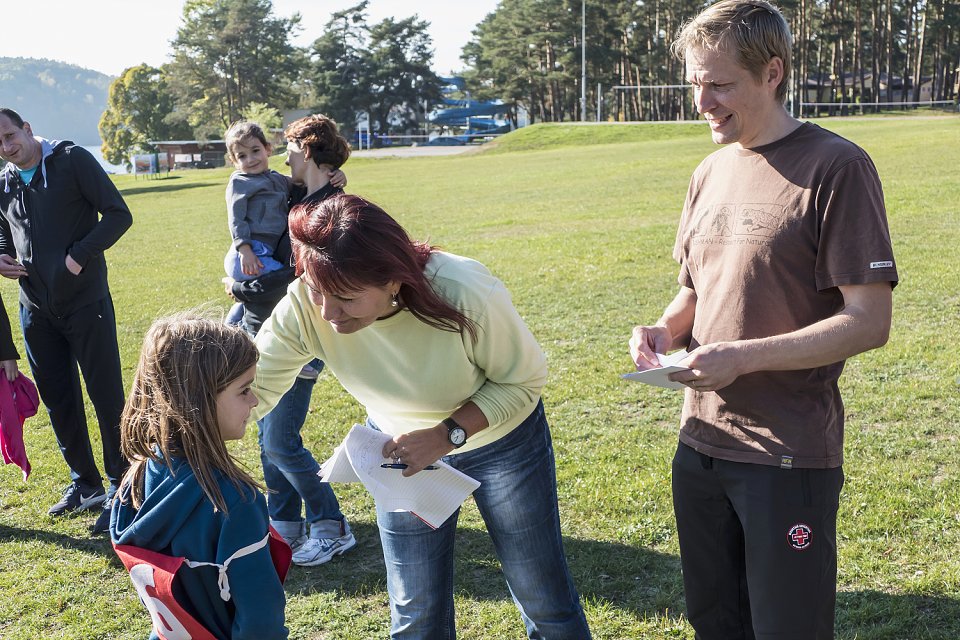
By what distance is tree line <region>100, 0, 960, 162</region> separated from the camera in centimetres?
6247

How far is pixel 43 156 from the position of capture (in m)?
4.64

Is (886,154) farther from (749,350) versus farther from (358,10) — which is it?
(358,10)

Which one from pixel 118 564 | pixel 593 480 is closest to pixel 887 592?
pixel 593 480

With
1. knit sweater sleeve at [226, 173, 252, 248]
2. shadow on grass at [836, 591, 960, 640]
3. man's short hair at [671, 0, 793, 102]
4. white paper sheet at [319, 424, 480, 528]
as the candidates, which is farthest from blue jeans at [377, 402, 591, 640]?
knit sweater sleeve at [226, 173, 252, 248]

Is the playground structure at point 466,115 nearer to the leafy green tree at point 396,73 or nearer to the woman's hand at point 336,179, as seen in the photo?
the leafy green tree at point 396,73

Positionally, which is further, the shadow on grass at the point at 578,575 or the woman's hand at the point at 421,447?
the shadow on grass at the point at 578,575

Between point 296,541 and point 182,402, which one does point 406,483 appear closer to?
point 182,402

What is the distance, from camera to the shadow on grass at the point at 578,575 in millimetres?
3787

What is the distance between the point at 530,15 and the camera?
70625mm

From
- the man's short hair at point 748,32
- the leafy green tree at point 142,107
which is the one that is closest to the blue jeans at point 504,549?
the man's short hair at point 748,32

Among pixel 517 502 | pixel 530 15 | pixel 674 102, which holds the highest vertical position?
pixel 530 15

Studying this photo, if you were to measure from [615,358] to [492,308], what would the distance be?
515 centimetres

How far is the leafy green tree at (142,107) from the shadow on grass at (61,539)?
3554 inches

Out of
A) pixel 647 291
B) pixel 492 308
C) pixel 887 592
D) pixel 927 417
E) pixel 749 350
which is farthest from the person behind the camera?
pixel 647 291
